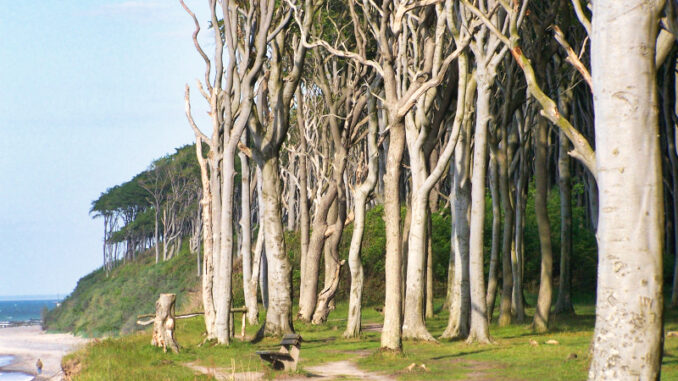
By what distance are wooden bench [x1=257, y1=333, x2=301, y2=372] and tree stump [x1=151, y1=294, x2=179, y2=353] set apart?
4.35m

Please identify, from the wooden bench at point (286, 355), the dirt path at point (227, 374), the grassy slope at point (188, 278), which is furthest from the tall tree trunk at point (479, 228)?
the grassy slope at point (188, 278)

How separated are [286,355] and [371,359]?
231 centimetres

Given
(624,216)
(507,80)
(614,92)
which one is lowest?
(624,216)

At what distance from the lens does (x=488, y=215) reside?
38438 millimetres

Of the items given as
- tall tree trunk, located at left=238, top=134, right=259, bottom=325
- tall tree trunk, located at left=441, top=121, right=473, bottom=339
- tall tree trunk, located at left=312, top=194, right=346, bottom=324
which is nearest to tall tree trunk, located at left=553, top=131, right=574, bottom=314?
tall tree trunk, located at left=441, top=121, right=473, bottom=339

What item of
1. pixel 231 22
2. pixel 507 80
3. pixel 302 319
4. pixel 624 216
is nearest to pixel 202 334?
pixel 302 319

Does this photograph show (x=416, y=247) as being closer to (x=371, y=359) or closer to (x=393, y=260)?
(x=393, y=260)

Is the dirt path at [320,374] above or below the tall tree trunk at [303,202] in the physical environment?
below

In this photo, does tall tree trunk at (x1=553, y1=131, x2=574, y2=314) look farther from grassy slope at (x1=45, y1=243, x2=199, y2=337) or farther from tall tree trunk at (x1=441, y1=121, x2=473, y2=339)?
grassy slope at (x1=45, y1=243, x2=199, y2=337)

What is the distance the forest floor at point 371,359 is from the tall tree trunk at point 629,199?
21.5ft

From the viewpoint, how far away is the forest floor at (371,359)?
45.1 feet

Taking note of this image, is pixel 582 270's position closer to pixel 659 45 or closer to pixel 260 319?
pixel 260 319

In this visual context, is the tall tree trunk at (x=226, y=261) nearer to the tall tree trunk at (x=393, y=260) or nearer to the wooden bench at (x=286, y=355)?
the tall tree trunk at (x=393, y=260)

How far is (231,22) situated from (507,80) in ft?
24.1
